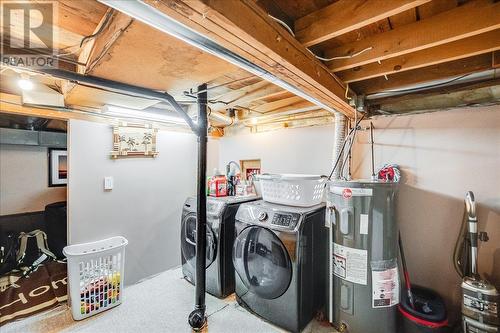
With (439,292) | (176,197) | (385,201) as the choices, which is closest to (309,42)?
(385,201)

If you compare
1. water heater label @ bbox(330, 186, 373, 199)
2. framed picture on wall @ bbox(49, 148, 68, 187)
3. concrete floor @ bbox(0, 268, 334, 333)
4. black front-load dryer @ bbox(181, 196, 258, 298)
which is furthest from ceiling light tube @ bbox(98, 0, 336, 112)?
framed picture on wall @ bbox(49, 148, 68, 187)

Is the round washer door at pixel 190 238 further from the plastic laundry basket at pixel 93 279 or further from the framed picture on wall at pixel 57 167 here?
the framed picture on wall at pixel 57 167

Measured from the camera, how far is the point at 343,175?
2451mm

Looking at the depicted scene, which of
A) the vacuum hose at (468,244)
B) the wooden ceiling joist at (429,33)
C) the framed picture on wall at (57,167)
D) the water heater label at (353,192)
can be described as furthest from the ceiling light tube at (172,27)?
the framed picture on wall at (57,167)

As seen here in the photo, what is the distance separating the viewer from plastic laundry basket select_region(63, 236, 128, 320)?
1928mm

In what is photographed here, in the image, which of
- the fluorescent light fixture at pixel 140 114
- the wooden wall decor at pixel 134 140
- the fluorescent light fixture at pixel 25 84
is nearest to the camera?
the fluorescent light fixture at pixel 25 84

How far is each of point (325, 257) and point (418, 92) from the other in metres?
1.72

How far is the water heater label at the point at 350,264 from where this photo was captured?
171 cm

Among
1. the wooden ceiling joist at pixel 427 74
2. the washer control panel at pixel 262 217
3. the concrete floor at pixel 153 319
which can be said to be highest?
the wooden ceiling joist at pixel 427 74

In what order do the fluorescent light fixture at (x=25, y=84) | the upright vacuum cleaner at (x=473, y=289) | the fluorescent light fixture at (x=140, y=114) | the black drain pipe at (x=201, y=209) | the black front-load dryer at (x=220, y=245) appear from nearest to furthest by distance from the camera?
the upright vacuum cleaner at (x=473, y=289) → the fluorescent light fixture at (x=25, y=84) → the black drain pipe at (x=201, y=209) → the black front-load dryer at (x=220, y=245) → the fluorescent light fixture at (x=140, y=114)

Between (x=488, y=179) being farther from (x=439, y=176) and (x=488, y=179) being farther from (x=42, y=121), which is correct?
(x=42, y=121)

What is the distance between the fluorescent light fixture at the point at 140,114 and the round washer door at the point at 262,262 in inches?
65.6

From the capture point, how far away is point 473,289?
1.53m

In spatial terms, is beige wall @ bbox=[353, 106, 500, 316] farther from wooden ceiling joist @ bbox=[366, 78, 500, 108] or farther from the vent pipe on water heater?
the vent pipe on water heater
